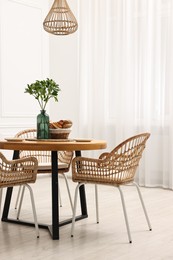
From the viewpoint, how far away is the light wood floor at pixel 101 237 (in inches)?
101

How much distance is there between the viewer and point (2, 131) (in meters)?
5.50

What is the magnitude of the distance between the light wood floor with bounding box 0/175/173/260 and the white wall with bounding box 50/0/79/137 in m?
2.06

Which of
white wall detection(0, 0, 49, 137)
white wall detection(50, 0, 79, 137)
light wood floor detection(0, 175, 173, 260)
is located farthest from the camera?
white wall detection(50, 0, 79, 137)

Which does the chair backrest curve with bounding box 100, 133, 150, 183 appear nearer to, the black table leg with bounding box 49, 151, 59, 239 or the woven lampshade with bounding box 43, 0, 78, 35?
the black table leg with bounding box 49, 151, 59, 239

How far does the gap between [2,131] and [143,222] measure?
8.95 feet

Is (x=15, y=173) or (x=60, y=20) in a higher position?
(x=60, y=20)

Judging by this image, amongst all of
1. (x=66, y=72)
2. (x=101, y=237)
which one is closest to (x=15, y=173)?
(x=101, y=237)

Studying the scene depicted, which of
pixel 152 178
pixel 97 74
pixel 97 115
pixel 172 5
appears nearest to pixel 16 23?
pixel 97 74

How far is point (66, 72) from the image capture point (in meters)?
6.02

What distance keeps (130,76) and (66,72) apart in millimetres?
1147

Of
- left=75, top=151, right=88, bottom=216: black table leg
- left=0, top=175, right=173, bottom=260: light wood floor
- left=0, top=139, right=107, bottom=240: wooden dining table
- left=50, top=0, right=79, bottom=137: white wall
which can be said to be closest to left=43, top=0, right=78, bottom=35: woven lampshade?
left=75, top=151, right=88, bottom=216: black table leg

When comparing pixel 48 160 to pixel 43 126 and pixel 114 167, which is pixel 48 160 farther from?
pixel 114 167

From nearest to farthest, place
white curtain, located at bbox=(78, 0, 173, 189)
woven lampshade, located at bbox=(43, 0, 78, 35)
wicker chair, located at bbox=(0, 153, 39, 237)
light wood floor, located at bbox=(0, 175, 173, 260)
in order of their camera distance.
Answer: light wood floor, located at bbox=(0, 175, 173, 260) → wicker chair, located at bbox=(0, 153, 39, 237) → woven lampshade, located at bbox=(43, 0, 78, 35) → white curtain, located at bbox=(78, 0, 173, 189)

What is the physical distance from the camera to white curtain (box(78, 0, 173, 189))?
16.2 ft
